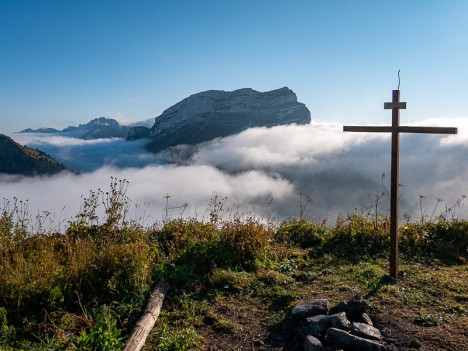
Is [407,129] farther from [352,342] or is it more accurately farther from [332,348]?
[332,348]

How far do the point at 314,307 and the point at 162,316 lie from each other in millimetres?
2265

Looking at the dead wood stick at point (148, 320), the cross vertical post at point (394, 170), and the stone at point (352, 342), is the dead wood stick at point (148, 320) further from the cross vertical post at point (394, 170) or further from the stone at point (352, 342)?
the cross vertical post at point (394, 170)

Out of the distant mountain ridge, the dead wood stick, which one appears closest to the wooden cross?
the dead wood stick

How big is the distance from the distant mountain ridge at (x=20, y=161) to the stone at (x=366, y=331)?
19020 cm

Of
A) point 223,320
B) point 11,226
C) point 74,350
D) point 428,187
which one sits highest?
point 11,226

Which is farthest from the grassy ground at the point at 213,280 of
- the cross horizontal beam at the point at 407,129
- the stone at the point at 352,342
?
the cross horizontal beam at the point at 407,129

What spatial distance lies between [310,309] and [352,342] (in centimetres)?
90

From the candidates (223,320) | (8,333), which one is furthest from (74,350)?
(223,320)

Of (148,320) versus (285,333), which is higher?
(148,320)

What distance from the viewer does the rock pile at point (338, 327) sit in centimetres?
426

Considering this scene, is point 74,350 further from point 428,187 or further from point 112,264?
point 428,187

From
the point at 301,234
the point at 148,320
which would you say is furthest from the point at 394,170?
the point at 148,320

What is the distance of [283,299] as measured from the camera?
19.2 feet

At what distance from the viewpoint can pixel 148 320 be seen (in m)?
5.01
